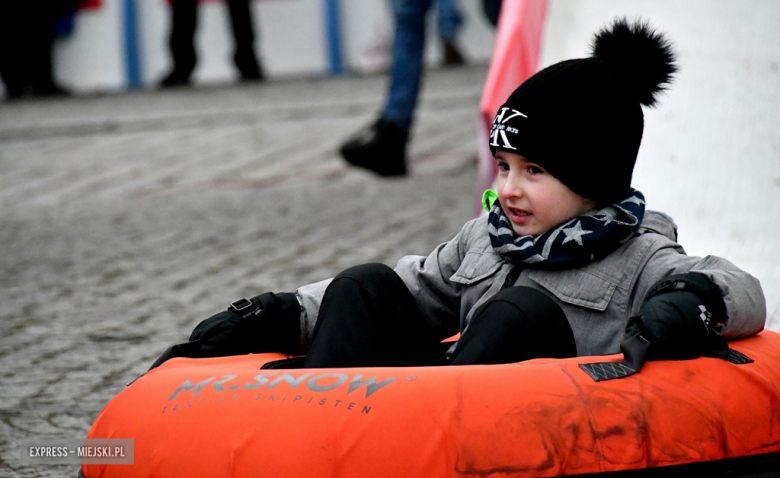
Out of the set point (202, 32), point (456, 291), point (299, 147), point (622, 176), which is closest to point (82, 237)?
point (299, 147)

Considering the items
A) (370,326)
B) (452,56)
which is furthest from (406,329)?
(452,56)

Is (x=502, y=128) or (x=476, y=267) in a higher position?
(x=502, y=128)

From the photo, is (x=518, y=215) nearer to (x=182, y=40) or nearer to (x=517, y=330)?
(x=517, y=330)

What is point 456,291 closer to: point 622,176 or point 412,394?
point 622,176

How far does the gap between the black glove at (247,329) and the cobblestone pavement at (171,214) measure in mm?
393

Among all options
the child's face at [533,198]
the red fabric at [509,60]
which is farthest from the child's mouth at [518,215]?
the red fabric at [509,60]

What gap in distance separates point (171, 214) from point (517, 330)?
3.57 m

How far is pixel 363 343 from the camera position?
69.8 inches

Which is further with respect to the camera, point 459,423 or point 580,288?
point 580,288

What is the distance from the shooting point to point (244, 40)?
353 inches

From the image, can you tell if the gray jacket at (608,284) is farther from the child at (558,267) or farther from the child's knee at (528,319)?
the child's knee at (528,319)

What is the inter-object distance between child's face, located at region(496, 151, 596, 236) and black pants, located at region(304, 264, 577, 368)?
207mm

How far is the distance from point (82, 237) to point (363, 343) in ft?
10.0

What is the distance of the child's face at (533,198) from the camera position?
1821 millimetres
